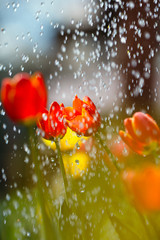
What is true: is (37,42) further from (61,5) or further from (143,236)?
(143,236)

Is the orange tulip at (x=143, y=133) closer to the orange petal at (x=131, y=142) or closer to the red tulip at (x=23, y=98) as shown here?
the orange petal at (x=131, y=142)

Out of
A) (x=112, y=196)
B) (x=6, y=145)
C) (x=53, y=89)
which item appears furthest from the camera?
(x=6, y=145)

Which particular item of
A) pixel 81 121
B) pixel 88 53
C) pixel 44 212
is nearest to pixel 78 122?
pixel 81 121

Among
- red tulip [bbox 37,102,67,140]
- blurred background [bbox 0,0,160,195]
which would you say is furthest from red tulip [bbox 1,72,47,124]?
blurred background [bbox 0,0,160,195]

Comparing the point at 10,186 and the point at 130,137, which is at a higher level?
the point at 130,137

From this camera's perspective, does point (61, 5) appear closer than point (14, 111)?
No

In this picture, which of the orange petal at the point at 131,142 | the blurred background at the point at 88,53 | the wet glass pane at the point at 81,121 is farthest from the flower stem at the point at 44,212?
the blurred background at the point at 88,53

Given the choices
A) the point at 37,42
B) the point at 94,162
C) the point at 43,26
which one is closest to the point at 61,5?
the point at 43,26

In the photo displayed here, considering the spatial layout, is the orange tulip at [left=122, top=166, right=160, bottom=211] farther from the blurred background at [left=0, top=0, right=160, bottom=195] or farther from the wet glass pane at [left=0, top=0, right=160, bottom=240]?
the blurred background at [left=0, top=0, right=160, bottom=195]
